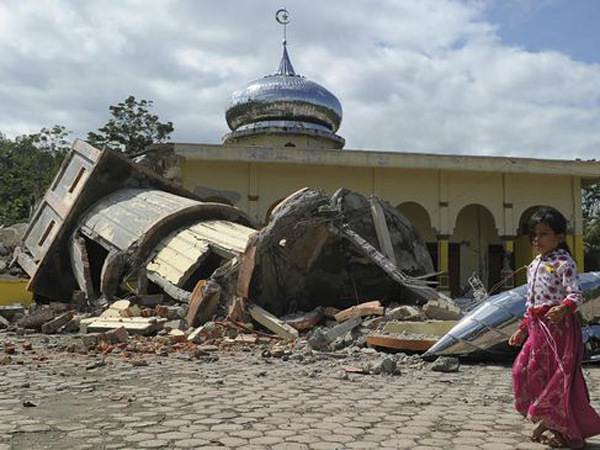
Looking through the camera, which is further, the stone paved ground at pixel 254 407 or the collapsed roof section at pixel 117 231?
the collapsed roof section at pixel 117 231

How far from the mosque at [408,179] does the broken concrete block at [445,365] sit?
12290 millimetres

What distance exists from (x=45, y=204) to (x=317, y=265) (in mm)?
6961

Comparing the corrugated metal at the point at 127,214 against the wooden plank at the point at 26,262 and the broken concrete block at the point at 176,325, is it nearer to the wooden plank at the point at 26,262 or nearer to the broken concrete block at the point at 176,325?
the wooden plank at the point at 26,262

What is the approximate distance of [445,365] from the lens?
523 centimetres

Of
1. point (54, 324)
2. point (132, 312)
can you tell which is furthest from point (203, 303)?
point (54, 324)

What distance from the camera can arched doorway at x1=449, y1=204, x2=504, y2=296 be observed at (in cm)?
2036

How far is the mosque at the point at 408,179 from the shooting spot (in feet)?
57.9

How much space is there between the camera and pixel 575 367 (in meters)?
3.04

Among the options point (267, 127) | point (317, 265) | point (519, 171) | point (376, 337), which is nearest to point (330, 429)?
point (376, 337)

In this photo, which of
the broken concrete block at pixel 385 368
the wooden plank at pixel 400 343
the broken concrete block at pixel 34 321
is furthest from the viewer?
the broken concrete block at pixel 34 321

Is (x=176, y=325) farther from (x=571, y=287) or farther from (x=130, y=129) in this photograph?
(x=130, y=129)

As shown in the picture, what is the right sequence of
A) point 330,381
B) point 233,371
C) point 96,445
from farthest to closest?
point 233,371 → point 330,381 → point 96,445

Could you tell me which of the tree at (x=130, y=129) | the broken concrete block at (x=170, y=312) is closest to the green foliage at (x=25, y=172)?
the tree at (x=130, y=129)

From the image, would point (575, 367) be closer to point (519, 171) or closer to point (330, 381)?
point (330, 381)
